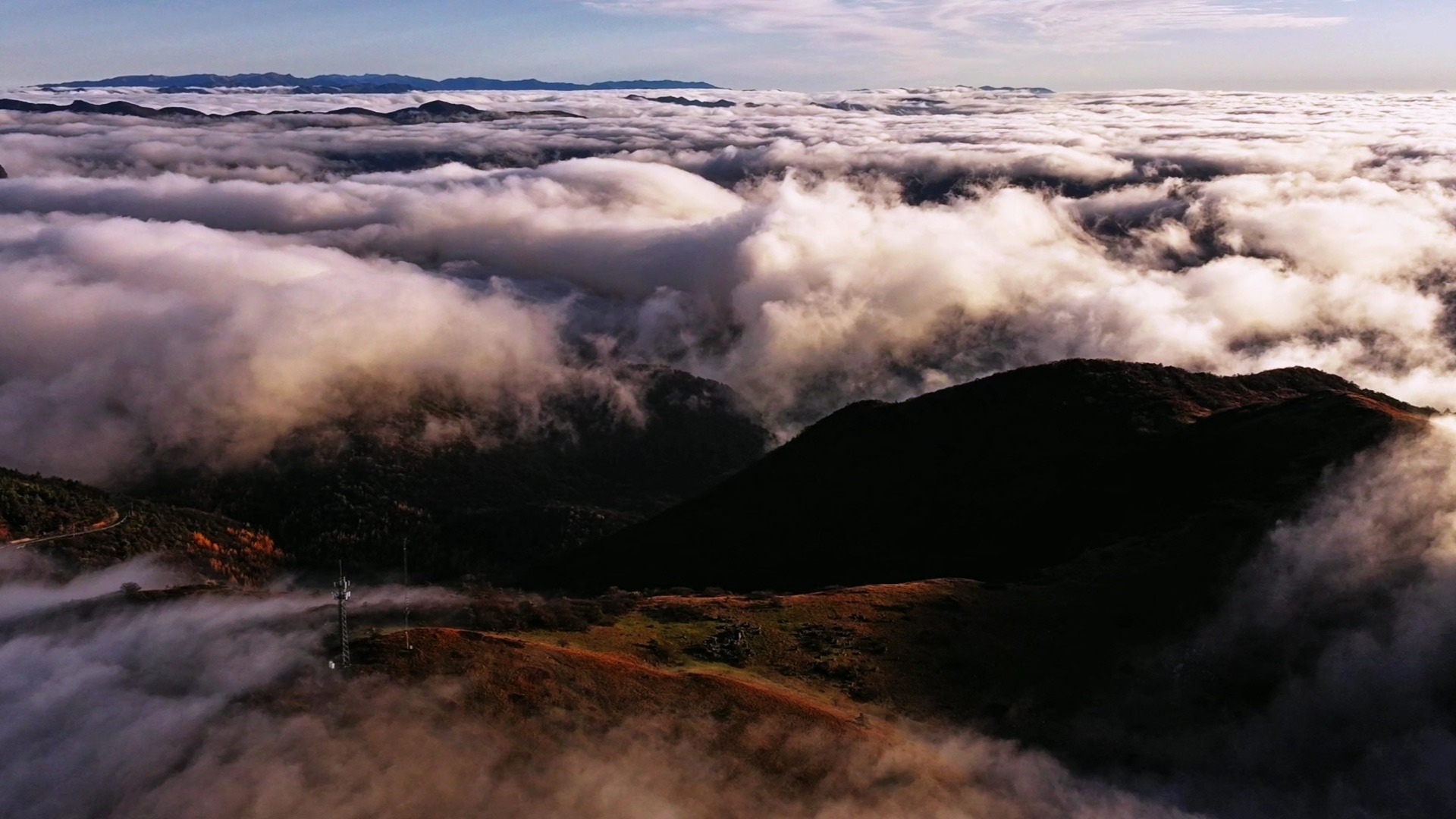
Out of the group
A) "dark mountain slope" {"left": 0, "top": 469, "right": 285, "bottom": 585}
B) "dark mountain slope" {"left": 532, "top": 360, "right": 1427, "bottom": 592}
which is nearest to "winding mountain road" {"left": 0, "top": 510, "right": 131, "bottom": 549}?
"dark mountain slope" {"left": 0, "top": 469, "right": 285, "bottom": 585}

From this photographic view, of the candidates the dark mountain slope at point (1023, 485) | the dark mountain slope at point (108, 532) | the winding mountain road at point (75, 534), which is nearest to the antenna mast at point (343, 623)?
the dark mountain slope at point (1023, 485)

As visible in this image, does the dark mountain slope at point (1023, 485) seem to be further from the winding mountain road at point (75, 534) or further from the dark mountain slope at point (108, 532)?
the winding mountain road at point (75, 534)

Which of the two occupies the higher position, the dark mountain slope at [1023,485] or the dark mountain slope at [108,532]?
the dark mountain slope at [1023,485]

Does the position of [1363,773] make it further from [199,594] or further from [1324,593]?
[199,594]

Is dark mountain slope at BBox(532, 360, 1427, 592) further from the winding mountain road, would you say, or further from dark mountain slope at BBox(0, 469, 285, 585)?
the winding mountain road

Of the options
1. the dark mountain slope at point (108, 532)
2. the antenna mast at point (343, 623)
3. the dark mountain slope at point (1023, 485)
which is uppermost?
the antenna mast at point (343, 623)

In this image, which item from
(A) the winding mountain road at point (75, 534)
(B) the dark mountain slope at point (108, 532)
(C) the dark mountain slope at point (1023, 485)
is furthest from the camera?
(B) the dark mountain slope at point (108, 532)

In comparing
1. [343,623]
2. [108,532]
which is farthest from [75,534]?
[343,623]

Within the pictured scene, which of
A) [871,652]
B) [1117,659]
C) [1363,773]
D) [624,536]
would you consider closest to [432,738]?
[871,652]
